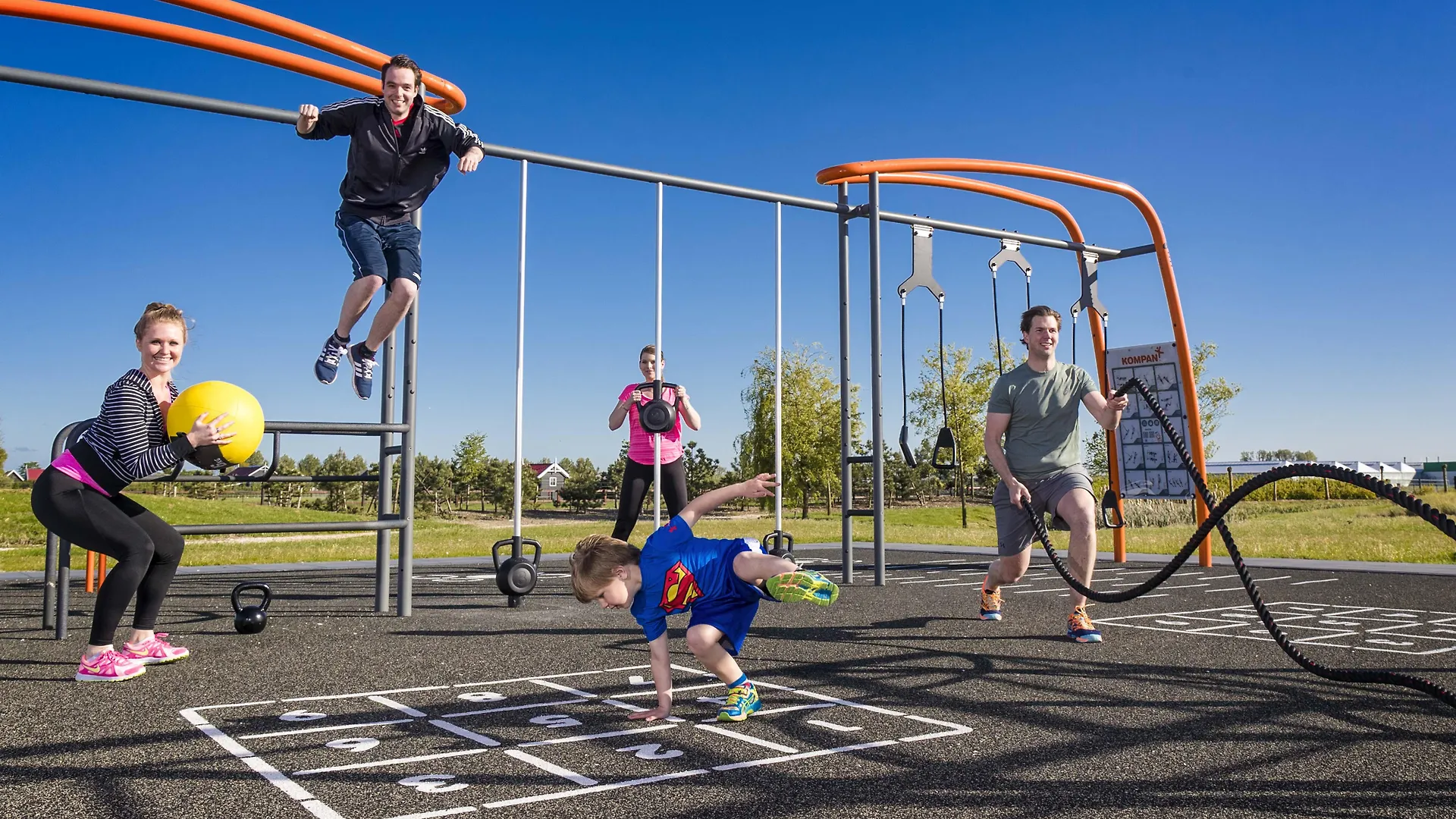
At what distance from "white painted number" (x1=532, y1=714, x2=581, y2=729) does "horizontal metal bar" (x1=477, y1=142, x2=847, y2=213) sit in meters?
4.32

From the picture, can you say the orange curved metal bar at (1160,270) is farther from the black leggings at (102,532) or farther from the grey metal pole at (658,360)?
the black leggings at (102,532)

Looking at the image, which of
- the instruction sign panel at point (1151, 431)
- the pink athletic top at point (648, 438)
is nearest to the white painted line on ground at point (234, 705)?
the pink athletic top at point (648, 438)

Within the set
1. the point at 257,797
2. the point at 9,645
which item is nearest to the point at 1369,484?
the point at 257,797

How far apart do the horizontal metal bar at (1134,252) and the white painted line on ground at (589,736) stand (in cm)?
873

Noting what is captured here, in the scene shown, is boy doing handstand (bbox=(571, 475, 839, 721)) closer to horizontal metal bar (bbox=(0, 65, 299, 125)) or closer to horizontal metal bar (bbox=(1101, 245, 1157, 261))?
horizontal metal bar (bbox=(0, 65, 299, 125))

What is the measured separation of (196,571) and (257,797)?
9.26m

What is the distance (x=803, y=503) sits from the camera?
32969mm

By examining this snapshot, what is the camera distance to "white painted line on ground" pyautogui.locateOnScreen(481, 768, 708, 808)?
2.49 meters

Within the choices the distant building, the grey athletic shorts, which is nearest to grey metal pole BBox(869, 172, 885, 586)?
the grey athletic shorts

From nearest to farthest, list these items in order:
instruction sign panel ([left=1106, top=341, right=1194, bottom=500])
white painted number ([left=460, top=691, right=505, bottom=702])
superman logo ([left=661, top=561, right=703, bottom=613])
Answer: superman logo ([left=661, top=561, right=703, bottom=613]) → white painted number ([left=460, top=691, right=505, bottom=702]) → instruction sign panel ([left=1106, top=341, right=1194, bottom=500])

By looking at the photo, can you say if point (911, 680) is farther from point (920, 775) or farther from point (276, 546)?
point (276, 546)

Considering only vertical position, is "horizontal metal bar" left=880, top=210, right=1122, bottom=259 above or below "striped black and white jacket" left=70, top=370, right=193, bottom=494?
above

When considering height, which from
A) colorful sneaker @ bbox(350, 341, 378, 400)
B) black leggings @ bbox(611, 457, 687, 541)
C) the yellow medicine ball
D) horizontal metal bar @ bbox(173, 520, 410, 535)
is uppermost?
colorful sneaker @ bbox(350, 341, 378, 400)

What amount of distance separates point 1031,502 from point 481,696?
3288 millimetres
